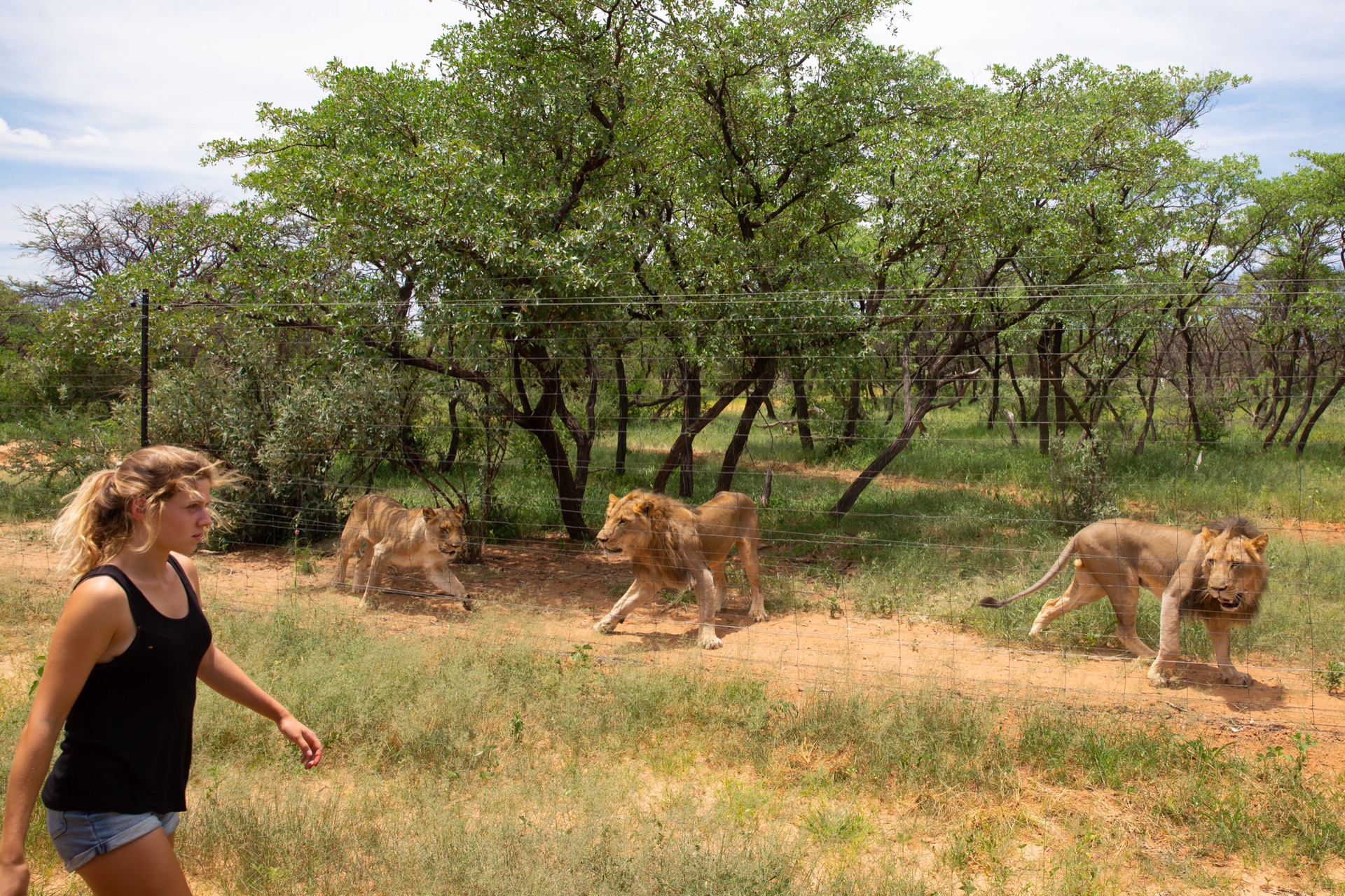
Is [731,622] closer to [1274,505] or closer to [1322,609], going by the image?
[1322,609]

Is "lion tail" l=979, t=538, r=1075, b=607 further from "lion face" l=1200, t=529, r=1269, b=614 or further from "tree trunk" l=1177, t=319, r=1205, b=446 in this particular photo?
"tree trunk" l=1177, t=319, r=1205, b=446

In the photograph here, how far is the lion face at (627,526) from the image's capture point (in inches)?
312

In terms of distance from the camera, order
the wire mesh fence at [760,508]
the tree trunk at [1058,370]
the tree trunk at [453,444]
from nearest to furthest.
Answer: the wire mesh fence at [760,508] → the tree trunk at [453,444] → the tree trunk at [1058,370]

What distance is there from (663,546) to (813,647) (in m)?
1.64

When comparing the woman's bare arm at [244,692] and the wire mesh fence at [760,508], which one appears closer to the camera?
the woman's bare arm at [244,692]

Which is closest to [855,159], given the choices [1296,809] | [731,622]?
[731,622]

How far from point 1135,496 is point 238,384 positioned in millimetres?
12798

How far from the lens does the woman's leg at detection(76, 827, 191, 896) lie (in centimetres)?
258

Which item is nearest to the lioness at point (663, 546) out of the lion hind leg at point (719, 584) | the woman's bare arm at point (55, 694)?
the lion hind leg at point (719, 584)

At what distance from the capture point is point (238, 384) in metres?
11.0

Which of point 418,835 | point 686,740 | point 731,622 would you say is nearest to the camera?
point 418,835

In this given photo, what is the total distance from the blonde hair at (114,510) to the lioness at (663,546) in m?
5.19

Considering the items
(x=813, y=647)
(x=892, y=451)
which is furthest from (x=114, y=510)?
(x=892, y=451)

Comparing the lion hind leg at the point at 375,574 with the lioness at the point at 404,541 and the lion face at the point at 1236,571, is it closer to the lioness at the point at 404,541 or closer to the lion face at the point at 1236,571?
the lioness at the point at 404,541
